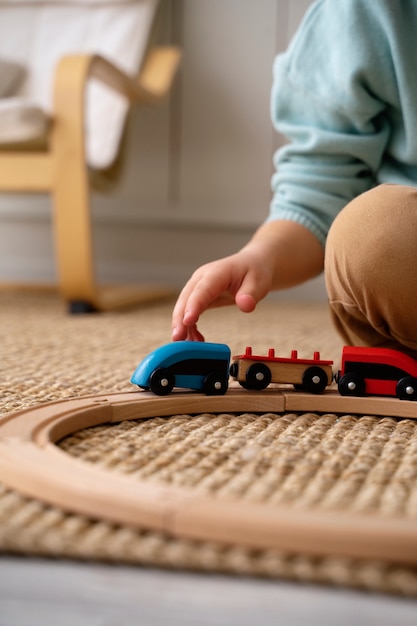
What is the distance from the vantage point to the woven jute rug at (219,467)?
1.08ft

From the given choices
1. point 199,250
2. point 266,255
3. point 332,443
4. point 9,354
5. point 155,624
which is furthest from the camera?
point 199,250

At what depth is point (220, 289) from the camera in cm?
64

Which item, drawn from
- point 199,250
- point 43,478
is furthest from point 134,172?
point 43,478

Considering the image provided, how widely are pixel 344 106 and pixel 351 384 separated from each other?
11.9 inches

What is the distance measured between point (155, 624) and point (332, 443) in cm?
23

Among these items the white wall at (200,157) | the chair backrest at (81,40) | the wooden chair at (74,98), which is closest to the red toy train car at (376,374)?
the wooden chair at (74,98)

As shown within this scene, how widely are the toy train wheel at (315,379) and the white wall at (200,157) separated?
1251 mm

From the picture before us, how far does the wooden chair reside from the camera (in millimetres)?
1323

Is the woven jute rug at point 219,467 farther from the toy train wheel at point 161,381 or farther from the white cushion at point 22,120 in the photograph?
the white cushion at point 22,120

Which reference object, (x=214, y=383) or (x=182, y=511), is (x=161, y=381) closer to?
(x=214, y=383)

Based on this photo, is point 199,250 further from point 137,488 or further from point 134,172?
point 137,488

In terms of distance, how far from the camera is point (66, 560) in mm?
339

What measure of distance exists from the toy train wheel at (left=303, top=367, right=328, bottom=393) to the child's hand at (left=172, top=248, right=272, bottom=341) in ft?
0.21

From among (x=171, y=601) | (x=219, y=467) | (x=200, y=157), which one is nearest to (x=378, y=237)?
(x=219, y=467)
